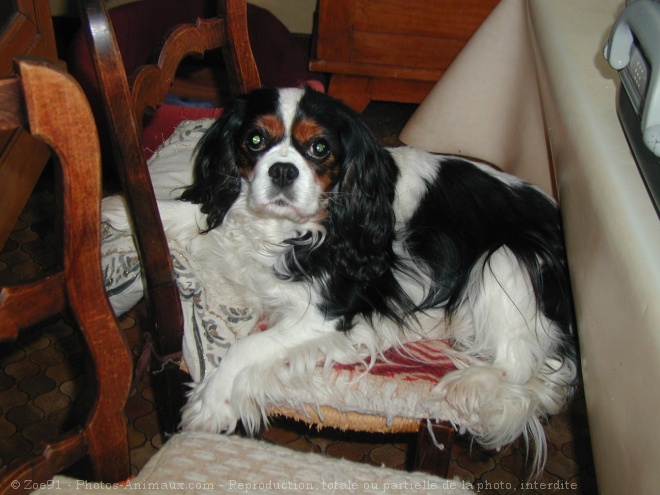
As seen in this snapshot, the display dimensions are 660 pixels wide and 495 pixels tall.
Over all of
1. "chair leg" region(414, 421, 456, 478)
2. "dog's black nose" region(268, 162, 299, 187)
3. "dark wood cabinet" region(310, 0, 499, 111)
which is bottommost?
"chair leg" region(414, 421, 456, 478)

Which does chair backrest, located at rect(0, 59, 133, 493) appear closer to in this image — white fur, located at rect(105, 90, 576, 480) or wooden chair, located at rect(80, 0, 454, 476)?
wooden chair, located at rect(80, 0, 454, 476)

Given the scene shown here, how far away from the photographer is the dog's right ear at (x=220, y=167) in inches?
55.9

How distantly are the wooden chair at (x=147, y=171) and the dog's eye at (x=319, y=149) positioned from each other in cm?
30

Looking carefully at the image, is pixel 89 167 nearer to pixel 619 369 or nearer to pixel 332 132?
pixel 619 369

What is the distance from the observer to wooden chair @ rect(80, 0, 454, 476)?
91 cm

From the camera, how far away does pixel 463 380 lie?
125 cm

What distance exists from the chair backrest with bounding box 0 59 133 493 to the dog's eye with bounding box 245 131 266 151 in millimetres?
603

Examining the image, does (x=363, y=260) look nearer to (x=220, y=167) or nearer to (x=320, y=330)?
(x=320, y=330)

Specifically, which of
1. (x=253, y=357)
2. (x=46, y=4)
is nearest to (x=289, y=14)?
(x=46, y=4)

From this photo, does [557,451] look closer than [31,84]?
No

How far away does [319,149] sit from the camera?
1350mm

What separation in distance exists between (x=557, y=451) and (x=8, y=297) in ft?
5.41

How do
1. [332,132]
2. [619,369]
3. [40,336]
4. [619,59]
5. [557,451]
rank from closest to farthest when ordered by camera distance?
[619,369]
[619,59]
[332,132]
[557,451]
[40,336]

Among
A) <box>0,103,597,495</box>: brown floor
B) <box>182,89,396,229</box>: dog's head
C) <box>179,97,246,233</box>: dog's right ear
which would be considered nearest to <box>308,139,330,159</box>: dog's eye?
<box>182,89,396,229</box>: dog's head
